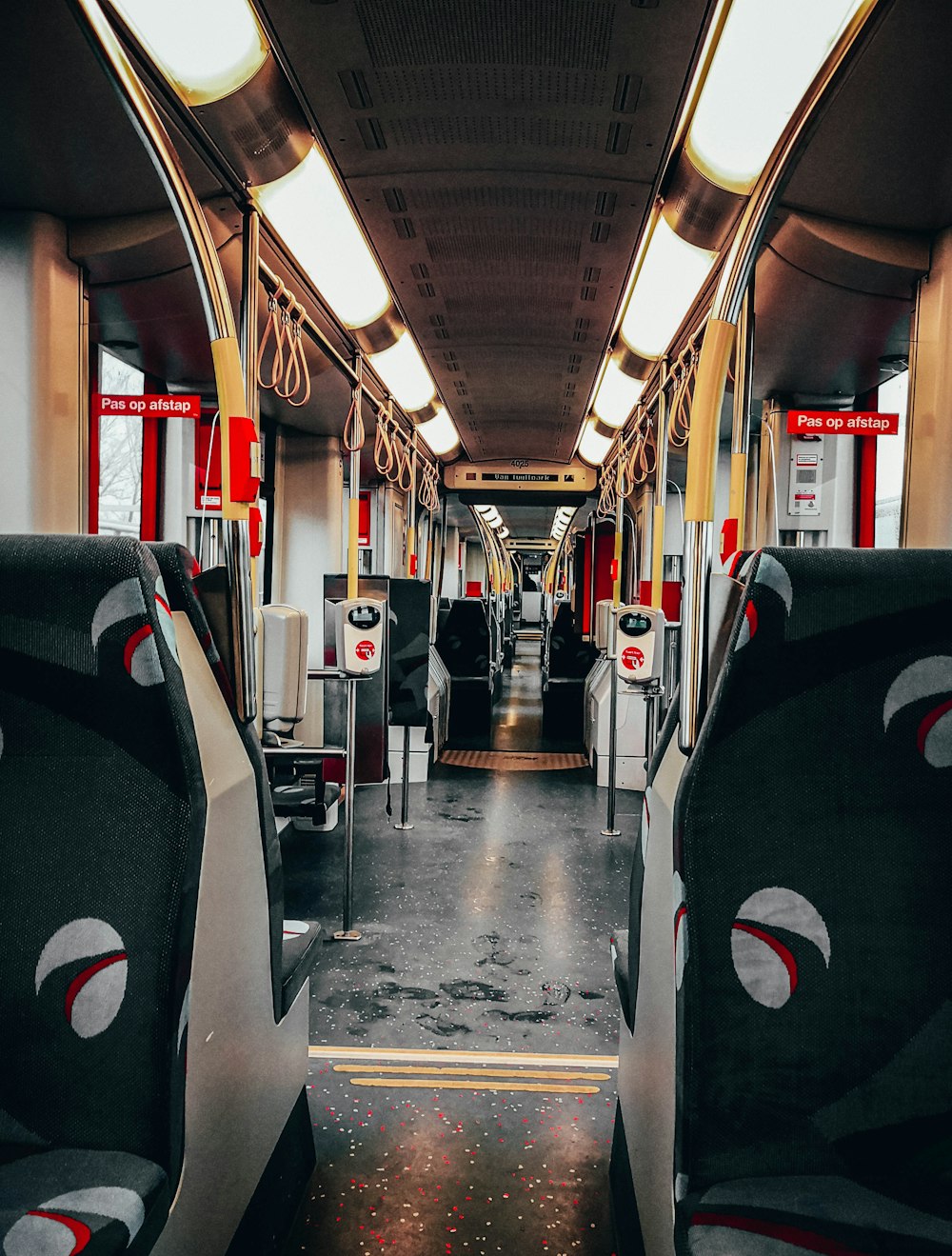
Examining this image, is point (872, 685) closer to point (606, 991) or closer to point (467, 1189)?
point (467, 1189)

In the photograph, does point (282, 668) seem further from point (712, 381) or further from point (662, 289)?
point (662, 289)

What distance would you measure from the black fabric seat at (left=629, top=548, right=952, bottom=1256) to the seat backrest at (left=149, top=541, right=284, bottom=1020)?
789 millimetres

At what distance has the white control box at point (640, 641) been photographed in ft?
15.3

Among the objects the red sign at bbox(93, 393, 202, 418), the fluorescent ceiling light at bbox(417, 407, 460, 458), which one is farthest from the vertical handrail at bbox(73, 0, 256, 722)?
the fluorescent ceiling light at bbox(417, 407, 460, 458)

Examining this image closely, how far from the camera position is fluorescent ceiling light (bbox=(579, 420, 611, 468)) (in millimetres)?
7289

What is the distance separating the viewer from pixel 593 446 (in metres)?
7.82

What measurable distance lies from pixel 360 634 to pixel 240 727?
7.34ft

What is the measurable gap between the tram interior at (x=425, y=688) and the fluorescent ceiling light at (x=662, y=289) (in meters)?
0.03

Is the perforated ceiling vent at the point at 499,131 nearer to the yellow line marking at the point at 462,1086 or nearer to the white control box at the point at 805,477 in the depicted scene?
the white control box at the point at 805,477

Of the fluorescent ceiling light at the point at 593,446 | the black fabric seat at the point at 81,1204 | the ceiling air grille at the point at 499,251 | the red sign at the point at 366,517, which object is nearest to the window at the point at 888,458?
the ceiling air grille at the point at 499,251

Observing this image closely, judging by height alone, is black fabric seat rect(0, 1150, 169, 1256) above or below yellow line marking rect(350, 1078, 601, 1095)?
above

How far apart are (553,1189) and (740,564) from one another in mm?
1434

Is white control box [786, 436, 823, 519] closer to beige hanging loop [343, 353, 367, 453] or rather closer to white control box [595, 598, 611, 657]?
white control box [595, 598, 611, 657]

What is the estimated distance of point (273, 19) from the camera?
214 centimetres
